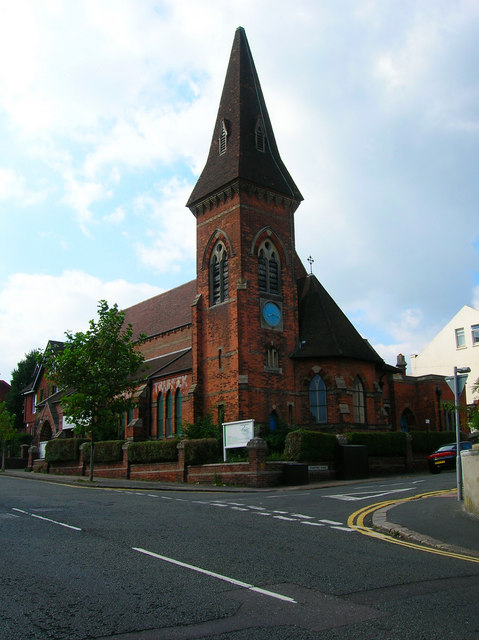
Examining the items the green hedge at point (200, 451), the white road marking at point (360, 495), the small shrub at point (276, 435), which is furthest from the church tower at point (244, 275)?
the white road marking at point (360, 495)

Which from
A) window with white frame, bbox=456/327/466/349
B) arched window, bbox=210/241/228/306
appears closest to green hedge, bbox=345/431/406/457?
arched window, bbox=210/241/228/306

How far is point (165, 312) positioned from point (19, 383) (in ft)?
114

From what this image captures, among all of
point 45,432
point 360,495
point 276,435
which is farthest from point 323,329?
point 45,432

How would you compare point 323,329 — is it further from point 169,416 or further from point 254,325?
point 169,416

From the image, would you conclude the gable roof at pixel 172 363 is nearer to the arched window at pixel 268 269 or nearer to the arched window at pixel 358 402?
the arched window at pixel 268 269

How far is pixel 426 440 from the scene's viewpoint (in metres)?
32.1

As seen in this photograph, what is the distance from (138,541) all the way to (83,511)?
4.81 m

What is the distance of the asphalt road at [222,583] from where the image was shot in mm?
5160

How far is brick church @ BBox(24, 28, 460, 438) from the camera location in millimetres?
32594

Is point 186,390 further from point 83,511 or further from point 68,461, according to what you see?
point 83,511

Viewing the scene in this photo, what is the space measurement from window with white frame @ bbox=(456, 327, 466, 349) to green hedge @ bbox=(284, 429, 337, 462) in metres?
27.8

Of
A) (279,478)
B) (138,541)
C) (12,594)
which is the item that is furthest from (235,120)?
(12,594)

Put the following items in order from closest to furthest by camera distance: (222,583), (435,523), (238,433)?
(222,583), (435,523), (238,433)

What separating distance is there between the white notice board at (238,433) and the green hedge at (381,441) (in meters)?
5.12
